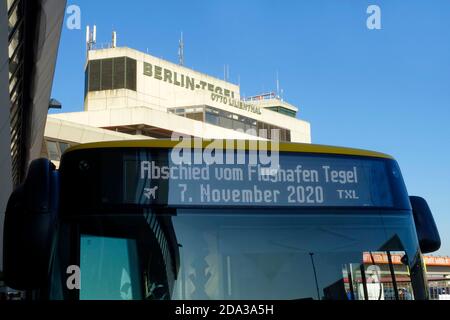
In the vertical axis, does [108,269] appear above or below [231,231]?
below

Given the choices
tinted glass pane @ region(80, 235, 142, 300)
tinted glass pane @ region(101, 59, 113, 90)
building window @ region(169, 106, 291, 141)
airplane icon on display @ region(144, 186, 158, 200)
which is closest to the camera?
tinted glass pane @ region(80, 235, 142, 300)

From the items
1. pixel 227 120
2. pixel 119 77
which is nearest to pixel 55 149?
pixel 119 77

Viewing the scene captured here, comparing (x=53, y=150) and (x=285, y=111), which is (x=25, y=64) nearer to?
(x=53, y=150)

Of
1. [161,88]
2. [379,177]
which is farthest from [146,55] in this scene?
[379,177]

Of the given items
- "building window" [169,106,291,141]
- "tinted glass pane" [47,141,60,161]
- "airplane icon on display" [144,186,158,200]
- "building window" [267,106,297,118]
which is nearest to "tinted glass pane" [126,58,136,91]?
"building window" [169,106,291,141]

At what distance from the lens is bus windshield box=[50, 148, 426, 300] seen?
3.52m

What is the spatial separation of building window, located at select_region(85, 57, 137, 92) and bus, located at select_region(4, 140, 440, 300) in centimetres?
6838

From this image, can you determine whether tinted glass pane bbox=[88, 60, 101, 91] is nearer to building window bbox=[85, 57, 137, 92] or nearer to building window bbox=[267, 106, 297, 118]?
building window bbox=[85, 57, 137, 92]

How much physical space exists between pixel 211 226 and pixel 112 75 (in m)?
69.7

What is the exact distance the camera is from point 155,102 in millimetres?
73062

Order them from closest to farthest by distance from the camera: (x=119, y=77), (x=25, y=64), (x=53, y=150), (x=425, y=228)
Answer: (x=425, y=228) → (x=25, y=64) → (x=53, y=150) → (x=119, y=77)

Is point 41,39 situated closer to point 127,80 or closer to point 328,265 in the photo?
point 328,265
